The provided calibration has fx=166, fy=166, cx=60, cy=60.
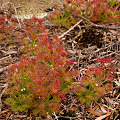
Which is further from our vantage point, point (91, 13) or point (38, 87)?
point (91, 13)

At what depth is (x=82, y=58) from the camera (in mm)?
2779

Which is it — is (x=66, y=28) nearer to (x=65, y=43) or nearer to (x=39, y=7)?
(x=65, y=43)

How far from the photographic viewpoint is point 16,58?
2809mm

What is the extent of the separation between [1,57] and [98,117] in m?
1.82

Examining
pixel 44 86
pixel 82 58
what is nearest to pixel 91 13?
pixel 82 58

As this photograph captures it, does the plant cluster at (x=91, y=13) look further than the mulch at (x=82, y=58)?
Yes

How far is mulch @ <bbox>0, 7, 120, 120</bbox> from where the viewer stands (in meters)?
2.13

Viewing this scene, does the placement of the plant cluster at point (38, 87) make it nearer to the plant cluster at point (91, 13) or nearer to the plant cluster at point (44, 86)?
the plant cluster at point (44, 86)

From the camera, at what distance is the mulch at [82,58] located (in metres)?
2.13

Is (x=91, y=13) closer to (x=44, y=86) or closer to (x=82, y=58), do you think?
(x=82, y=58)

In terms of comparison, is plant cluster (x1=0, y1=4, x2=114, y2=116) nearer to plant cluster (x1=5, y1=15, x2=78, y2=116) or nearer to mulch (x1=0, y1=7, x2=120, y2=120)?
plant cluster (x1=5, y1=15, x2=78, y2=116)

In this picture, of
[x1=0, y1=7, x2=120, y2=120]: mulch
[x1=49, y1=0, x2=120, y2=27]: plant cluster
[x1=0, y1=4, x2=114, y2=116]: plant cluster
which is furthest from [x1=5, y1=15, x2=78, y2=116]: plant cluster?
[x1=49, y1=0, x2=120, y2=27]: plant cluster

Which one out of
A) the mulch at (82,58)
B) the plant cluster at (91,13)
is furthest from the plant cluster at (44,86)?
the plant cluster at (91,13)

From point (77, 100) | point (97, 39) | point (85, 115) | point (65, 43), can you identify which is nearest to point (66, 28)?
point (65, 43)
